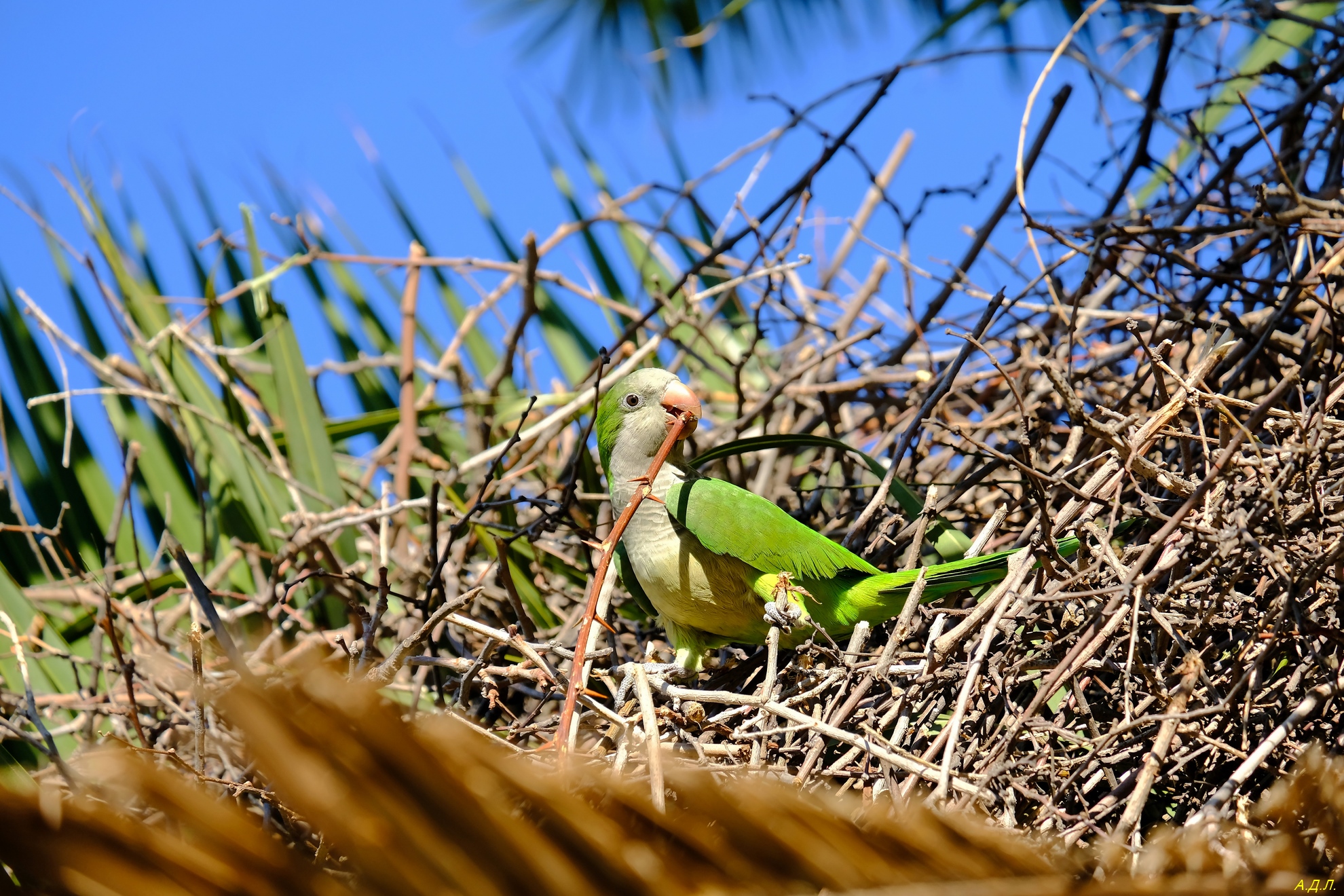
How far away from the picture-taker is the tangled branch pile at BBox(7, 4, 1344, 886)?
1682 millimetres

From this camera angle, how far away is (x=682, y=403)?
2.38 metres

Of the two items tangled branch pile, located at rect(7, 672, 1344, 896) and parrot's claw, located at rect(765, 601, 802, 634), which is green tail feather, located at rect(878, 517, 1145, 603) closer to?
parrot's claw, located at rect(765, 601, 802, 634)

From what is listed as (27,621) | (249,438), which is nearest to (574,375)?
(249,438)

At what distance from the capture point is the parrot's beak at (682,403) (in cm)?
235

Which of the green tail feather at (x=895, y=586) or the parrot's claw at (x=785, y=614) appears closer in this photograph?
the green tail feather at (x=895, y=586)

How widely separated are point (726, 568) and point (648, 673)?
0.94 ft

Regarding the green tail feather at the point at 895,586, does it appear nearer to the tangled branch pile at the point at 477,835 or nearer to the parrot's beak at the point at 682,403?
the parrot's beak at the point at 682,403

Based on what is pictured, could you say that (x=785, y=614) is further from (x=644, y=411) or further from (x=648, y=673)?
(x=644, y=411)

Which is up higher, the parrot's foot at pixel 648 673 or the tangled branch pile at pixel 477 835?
the tangled branch pile at pixel 477 835

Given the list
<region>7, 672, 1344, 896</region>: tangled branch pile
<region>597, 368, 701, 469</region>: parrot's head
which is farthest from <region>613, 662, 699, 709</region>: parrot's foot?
<region>7, 672, 1344, 896</region>: tangled branch pile

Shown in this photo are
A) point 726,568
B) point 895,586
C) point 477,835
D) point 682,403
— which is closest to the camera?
point 477,835

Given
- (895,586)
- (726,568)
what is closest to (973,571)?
(895,586)

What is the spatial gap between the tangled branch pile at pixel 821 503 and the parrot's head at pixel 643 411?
144 millimetres

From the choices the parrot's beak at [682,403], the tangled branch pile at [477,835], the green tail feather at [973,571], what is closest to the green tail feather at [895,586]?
the green tail feather at [973,571]
